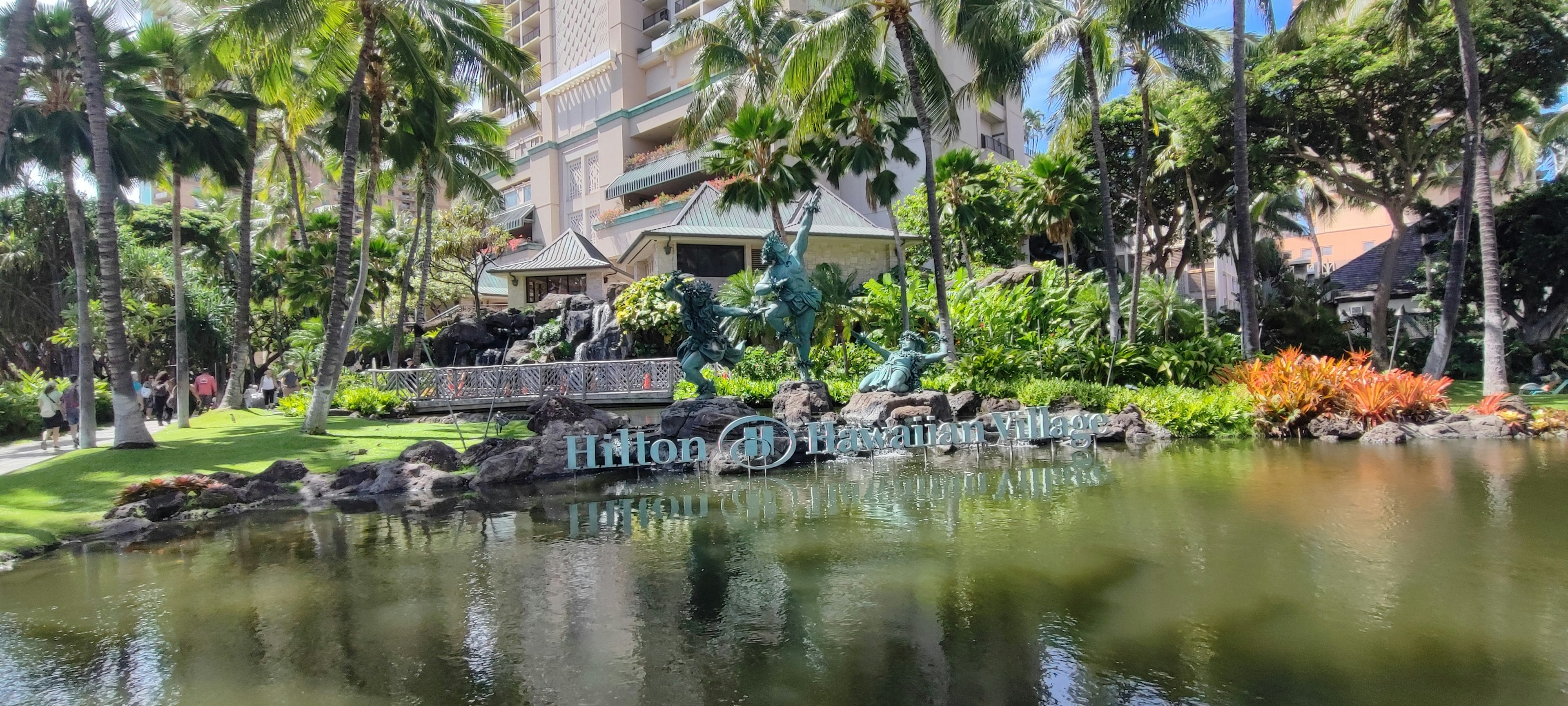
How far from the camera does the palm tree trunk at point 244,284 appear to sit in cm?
1964

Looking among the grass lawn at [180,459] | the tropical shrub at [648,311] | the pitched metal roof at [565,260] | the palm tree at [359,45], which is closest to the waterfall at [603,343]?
the tropical shrub at [648,311]

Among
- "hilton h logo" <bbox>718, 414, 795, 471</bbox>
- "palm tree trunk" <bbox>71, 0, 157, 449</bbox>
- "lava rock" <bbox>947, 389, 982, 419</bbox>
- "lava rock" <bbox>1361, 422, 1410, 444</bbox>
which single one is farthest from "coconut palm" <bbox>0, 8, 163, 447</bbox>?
"lava rock" <bbox>1361, 422, 1410, 444</bbox>

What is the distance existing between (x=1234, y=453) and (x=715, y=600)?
10084mm

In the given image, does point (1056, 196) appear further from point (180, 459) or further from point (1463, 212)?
point (180, 459)

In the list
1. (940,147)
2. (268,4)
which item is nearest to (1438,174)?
(940,147)

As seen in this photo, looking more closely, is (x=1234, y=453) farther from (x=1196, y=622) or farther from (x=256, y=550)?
(x=256, y=550)

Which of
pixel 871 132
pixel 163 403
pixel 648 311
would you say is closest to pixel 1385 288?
pixel 871 132

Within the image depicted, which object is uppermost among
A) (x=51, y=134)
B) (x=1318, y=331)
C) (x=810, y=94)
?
(x=810, y=94)

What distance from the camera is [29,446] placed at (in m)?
16.5

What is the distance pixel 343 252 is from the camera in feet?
51.2

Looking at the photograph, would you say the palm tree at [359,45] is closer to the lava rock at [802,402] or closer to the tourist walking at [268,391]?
the tourist walking at [268,391]

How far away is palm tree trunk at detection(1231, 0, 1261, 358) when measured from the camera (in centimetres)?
1652

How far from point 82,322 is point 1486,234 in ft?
91.9

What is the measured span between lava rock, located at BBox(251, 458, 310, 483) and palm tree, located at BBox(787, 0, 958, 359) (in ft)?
39.5
